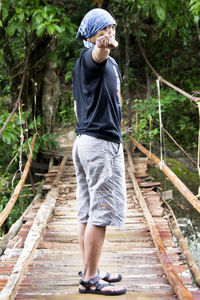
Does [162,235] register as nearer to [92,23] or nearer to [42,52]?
[92,23]

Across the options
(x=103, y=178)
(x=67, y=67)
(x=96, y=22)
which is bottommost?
(x=103, y=178)

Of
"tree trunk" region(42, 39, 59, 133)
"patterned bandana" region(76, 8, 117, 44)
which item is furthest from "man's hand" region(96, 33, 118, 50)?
"tree trunk" region(42, 39, 59, 133)

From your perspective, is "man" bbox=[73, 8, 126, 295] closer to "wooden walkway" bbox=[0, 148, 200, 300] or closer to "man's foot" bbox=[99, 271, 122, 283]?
"man's foot" bbox=[99, 271, 122, 283]

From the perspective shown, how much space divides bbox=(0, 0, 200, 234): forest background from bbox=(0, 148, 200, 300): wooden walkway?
59cm

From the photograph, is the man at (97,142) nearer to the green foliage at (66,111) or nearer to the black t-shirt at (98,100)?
the black t-shirt at (98,100)

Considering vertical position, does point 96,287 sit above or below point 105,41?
below

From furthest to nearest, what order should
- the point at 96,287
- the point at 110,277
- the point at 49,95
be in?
1. the point at 49,95
2. the point at 110,277
3. the point at 96,287

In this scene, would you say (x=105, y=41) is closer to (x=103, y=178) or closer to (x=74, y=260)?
(x=103, y=178)

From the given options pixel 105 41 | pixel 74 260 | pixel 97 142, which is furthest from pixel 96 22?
pixel 74 260

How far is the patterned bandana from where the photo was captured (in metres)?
1.43

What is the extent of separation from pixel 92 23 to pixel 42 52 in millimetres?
3957

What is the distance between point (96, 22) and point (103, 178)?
2.08 ft

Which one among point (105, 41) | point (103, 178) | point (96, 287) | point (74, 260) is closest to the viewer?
point (105, 41)

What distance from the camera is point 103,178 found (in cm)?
158
